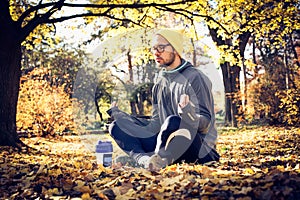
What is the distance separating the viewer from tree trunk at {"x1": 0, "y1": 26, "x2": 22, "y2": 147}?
725 centimetres

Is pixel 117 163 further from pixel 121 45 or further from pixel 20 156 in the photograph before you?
pixel 121 45

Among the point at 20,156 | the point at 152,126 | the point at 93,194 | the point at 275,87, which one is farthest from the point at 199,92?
the point at 275,87

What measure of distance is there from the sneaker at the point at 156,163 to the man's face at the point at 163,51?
1.03 metres

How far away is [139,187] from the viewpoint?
122 inches

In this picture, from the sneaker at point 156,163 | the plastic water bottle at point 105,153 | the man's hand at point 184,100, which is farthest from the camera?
the plastic water bottle at point 105,153

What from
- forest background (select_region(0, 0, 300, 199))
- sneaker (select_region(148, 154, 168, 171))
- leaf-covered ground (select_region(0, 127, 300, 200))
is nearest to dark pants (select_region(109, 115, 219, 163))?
sneaker (select_region(148, 154, 168, 171))

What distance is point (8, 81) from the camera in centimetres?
735

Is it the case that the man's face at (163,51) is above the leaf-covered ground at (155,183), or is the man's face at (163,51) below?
above

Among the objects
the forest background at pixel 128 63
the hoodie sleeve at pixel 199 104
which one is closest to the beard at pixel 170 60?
the hoodie sleeve at pixel 199 104

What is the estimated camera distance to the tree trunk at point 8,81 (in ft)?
23.8

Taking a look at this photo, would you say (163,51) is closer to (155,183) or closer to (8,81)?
(155,183)

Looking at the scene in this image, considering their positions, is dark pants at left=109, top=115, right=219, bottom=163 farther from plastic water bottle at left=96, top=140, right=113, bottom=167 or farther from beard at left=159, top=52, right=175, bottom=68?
beard at left=159, top=52, right=175, bottom=68

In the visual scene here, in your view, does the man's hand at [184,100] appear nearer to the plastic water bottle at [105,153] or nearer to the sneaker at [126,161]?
the sneaker at [126,161]

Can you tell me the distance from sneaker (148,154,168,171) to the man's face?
103 centimetres
